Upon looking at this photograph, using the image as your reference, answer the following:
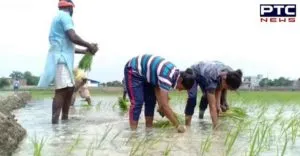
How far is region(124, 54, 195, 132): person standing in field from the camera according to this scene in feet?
18.7

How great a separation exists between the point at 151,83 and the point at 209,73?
85cm

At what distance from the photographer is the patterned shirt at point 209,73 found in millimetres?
6434

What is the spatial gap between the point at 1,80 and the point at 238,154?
4837 centimetres

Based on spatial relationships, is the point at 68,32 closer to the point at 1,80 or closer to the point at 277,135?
the point at 277,135

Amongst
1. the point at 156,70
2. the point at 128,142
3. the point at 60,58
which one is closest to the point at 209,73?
the point at 156,70

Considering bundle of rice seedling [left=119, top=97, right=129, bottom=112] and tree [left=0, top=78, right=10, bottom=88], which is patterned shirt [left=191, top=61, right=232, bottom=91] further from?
tree [left=0, top=78, right=10, bottom=88]

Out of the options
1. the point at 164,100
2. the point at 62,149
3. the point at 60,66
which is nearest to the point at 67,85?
the point at 60,66

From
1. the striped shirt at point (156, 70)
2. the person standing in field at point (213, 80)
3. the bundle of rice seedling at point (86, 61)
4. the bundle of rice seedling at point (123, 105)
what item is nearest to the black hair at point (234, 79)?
the person standing in field at point (213, 80)

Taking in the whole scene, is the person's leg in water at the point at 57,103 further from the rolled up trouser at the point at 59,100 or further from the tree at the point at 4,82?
the tree at the point at 4,82

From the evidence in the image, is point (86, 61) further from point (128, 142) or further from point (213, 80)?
point (128, 142)

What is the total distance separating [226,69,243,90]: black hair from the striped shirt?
28.2 inches

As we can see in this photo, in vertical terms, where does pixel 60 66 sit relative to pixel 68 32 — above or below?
below

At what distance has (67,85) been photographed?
665 cm

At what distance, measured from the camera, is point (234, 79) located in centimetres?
604
